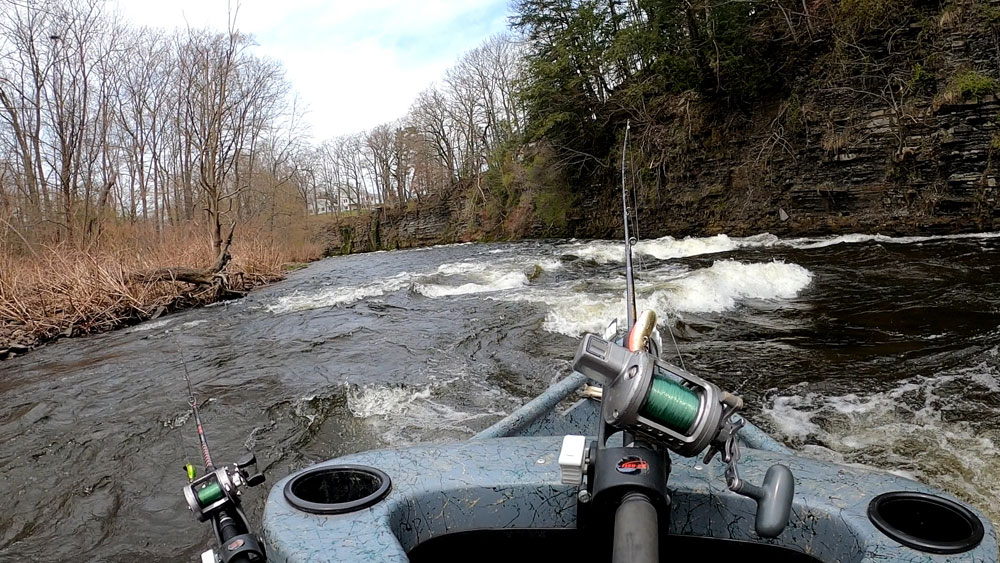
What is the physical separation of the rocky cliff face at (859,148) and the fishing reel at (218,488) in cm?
1344

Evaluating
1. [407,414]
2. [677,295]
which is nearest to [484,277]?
[677,295]

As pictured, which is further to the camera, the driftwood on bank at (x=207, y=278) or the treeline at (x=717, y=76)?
the treeline at (x=717, y=76)

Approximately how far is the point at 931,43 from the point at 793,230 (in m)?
4.67

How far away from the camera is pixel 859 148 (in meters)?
12.7

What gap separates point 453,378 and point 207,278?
28.9 ft

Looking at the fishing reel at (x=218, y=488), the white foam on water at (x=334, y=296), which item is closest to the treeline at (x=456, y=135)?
the white foam on water at (x=334, y=296)

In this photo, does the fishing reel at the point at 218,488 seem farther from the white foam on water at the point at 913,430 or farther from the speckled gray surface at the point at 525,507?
the white foam on water at the point at 913,430

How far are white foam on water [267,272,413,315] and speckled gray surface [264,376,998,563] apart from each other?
8.88 meters

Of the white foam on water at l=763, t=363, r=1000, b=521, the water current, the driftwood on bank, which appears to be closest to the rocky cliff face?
the water current

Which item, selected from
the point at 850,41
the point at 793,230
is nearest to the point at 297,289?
the point at 793,230

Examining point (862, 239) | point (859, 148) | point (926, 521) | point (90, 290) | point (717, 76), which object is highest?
point (717, 76)

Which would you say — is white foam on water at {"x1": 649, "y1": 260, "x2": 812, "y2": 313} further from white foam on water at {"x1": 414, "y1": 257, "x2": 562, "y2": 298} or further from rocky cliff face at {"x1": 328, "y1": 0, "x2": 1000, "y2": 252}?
rocky cliff face at {"x1": 328, "y1": 0, "x2": 1000, "y2": 252}

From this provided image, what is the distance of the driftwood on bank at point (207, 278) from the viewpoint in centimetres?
1062

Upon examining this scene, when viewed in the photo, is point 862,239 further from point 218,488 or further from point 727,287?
point 218,488
